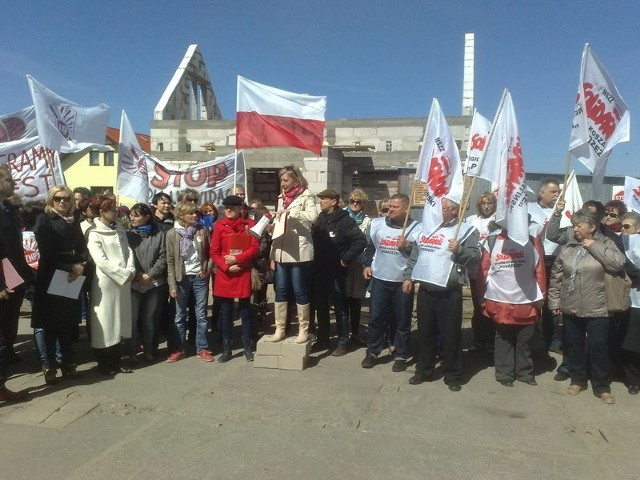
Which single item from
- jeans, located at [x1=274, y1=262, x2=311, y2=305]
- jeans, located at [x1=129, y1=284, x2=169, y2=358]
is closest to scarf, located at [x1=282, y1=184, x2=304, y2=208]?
jeans, located at [x1=274, y1=262, x2=311, y2=305]

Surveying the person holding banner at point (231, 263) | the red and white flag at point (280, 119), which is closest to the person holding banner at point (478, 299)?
the red and white flag at point (280, 119)

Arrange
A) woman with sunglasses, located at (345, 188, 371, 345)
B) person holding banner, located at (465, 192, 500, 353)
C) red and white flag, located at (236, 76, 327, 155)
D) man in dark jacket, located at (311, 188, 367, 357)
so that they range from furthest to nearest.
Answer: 1. red and white flag, located at (236, 76, 327, 155)
2. woman with sunglasses, located at (345, 188, 371, 345)
3. man in dark jacket, located at (311, 188, 367, 357)
4. person holding banner, located at (465, 192, 500, 353)

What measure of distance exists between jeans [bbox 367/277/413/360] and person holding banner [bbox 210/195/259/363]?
4.53ft

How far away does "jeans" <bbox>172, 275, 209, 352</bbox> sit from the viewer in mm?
6051

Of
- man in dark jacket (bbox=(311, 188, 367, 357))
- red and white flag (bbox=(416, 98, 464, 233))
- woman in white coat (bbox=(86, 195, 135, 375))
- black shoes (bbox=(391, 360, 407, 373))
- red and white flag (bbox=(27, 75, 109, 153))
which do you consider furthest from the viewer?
red and white flag (bbox=(27, 75, 109, 153))

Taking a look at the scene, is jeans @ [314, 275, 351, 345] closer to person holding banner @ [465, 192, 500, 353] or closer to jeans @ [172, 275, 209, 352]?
jeans @ [172, 275, 209, 352]

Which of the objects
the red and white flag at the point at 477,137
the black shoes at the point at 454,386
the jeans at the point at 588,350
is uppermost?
the red and white flag at the point at 477,137

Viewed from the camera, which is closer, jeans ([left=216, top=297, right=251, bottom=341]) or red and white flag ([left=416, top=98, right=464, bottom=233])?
red and white flag ([left=416, top=98, right=464, bottom=233])

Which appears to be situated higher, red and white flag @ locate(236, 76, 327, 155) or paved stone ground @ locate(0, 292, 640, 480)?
red and white flag @ locate(236, 76, 327, 155)

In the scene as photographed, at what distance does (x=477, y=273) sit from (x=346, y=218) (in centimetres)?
169

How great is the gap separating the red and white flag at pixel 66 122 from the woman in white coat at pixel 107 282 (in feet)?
7.23

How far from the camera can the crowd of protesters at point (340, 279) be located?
16.3 feet

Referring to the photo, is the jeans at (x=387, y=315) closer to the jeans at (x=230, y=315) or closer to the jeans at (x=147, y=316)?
the jeans at (x=230, y=315)

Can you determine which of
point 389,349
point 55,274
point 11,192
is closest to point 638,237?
point 389,349
